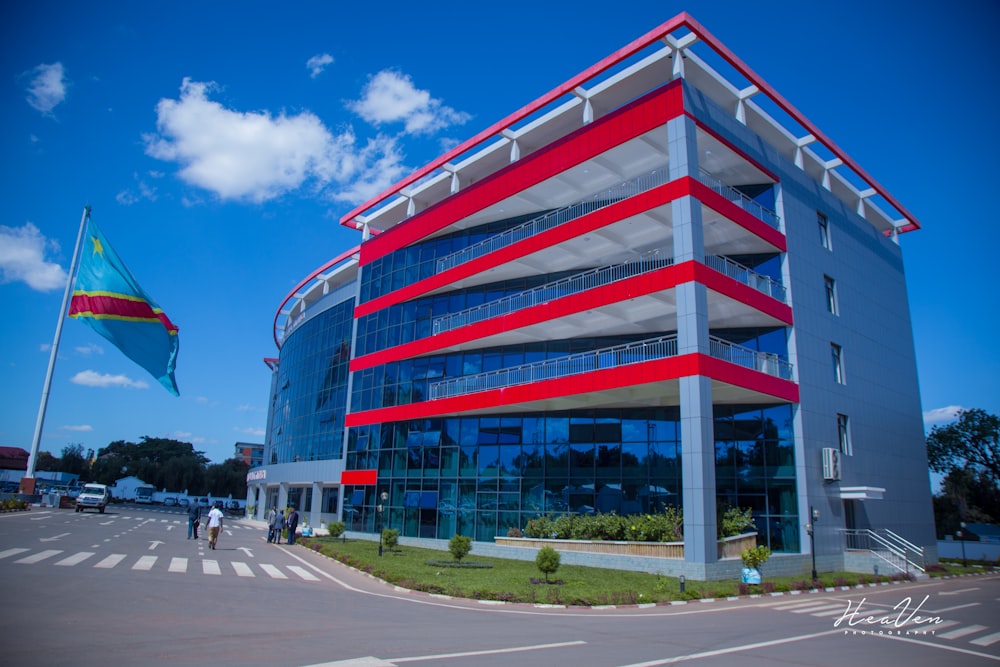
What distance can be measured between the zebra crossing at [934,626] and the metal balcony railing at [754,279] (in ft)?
45.0

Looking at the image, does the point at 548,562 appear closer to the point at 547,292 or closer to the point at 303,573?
the point at 303,573

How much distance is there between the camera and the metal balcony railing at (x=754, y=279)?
90.0 feet

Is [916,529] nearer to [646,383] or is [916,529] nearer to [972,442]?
[646,383]

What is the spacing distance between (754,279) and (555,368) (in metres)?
10.3

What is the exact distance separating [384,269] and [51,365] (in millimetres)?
18718

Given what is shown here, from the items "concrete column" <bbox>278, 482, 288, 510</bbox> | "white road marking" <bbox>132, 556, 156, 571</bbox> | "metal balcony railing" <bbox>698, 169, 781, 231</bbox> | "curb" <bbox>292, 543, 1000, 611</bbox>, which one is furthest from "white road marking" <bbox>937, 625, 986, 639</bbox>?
"concrete column" <bbox>278, 482, 288, 510</bbox>

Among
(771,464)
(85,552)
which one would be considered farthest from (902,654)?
(85,552)

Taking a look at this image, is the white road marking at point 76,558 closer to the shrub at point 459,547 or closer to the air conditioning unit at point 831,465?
the shrub at point 459,547

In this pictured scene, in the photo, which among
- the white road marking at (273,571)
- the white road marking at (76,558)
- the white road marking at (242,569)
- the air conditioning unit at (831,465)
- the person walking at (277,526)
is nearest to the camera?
the white road marking at (76,558)

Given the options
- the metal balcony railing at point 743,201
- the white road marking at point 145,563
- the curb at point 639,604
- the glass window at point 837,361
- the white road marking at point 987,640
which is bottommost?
the curb at point 639,604

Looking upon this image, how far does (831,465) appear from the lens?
27.9 meters

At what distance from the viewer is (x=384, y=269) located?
4159cm

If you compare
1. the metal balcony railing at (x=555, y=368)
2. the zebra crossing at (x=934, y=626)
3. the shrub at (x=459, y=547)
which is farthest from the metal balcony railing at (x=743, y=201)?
the shrub at (x=459, y=547)

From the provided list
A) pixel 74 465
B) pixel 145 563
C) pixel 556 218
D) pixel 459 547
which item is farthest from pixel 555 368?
pixel 74 465
